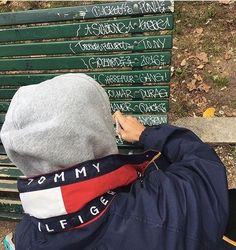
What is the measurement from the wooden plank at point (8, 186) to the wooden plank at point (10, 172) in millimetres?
37

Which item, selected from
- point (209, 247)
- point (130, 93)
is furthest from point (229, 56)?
point (209, 247)

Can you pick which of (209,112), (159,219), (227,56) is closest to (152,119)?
(209,112)

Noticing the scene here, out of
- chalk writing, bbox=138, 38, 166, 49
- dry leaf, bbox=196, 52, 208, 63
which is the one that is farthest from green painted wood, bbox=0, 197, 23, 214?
dry leaf, bbox=196, 52, 208, 63

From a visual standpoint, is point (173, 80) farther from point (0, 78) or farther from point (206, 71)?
point (0, 78)

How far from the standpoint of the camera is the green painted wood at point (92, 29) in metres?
2.83

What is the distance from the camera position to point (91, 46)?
304cm

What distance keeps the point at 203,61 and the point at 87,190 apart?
9.52 feet

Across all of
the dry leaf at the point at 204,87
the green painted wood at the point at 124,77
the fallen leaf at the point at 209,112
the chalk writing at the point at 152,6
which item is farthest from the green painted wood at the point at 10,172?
the dry leaf at the point at 204,87

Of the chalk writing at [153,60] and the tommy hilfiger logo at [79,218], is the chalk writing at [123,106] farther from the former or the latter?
the tommy hilfiger logo at [79,218]

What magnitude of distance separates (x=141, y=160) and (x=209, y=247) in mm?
526

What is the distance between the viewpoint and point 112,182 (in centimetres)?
171

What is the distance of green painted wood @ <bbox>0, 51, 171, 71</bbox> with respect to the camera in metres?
2.96

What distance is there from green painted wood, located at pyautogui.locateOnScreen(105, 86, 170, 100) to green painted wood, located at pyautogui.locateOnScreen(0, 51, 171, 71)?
0.16m

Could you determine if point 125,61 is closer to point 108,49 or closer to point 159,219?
point 108,49
